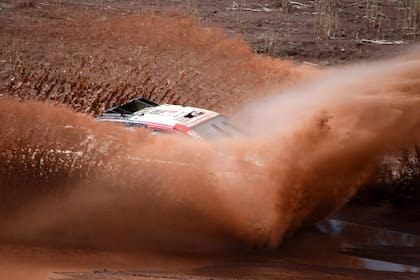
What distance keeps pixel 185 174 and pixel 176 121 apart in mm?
1865

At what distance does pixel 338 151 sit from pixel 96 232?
9.83 feet

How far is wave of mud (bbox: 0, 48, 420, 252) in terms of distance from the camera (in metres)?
10.9

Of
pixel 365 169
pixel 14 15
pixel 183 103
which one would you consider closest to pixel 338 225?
pixel 365 169

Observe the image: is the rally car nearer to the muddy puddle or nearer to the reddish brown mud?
the reddish brown mud

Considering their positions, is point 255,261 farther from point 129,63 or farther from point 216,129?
point 129,63

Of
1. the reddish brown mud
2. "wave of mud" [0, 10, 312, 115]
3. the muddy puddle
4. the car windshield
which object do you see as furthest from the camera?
"wave of mud" [0, 10, 312, 115]

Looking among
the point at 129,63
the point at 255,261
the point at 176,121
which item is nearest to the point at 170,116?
the point at 176,121

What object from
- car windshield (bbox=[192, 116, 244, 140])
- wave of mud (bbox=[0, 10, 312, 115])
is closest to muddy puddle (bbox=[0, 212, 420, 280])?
car windshield (bbox=[192, 116, 244, 140])

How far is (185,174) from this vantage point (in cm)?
1100

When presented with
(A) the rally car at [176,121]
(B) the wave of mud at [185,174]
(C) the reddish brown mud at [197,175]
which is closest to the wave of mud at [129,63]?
(A) the rally car at [176,121]

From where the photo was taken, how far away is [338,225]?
12016mm

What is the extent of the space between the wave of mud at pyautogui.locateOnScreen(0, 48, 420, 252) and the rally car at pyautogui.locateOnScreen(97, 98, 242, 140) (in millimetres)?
683

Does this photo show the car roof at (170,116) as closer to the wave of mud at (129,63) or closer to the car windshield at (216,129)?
the car windshield at (216,129)

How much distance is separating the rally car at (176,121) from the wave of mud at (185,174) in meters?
0.68
